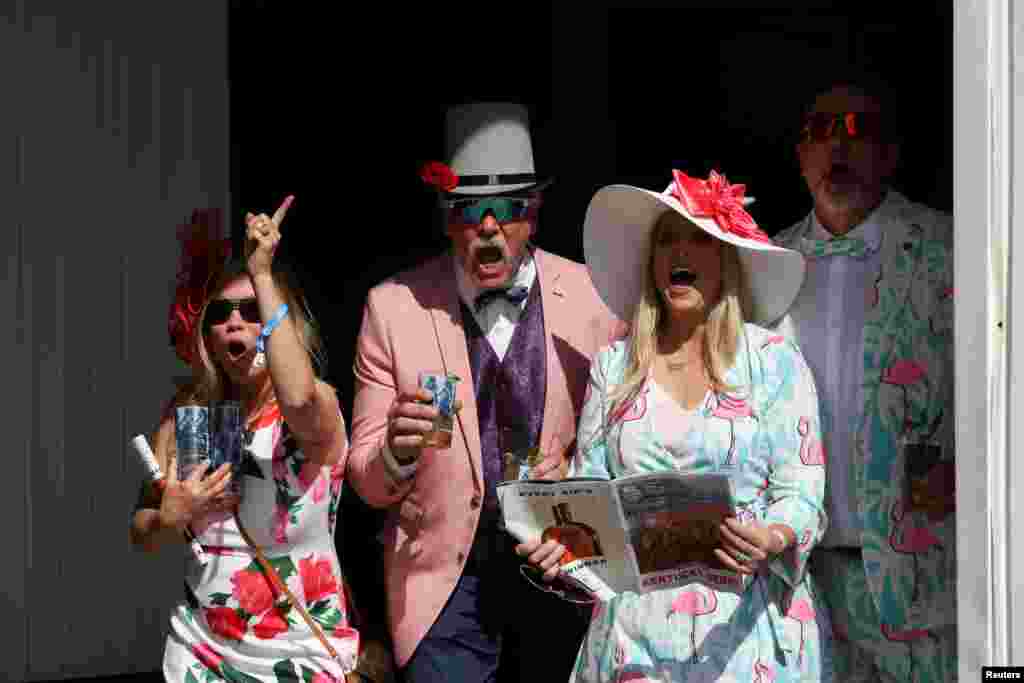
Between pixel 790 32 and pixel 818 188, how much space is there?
1.37m

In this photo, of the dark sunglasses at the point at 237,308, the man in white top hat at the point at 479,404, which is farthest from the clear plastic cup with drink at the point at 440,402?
the dark sunglasses at the point at 237,308

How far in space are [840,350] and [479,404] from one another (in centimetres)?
104

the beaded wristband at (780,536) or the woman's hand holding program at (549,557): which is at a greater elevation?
the beaded wristband at (780,536)

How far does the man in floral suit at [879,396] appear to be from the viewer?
182 inches

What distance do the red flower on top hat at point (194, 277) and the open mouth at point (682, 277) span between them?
4.25 ft

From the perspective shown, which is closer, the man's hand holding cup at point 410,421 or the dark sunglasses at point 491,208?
the man's hand holding cup at point 410,421

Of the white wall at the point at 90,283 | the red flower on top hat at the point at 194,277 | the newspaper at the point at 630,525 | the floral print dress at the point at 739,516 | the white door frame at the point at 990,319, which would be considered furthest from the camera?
the white wall at the point at 90,283

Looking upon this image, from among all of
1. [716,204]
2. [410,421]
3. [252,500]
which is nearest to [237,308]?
[252,500]

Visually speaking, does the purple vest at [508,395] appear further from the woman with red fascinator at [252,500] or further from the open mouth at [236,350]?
the open mouth at [236,350]

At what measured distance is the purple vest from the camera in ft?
16.8

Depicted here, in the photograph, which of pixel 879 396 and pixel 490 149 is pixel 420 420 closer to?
pixel 490 149

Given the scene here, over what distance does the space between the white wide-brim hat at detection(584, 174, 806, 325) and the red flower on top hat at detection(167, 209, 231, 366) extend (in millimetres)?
1052

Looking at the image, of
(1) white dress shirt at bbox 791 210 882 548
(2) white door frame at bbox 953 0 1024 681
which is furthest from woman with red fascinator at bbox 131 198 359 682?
(2) white door frame at bbox 953 0 1024 681

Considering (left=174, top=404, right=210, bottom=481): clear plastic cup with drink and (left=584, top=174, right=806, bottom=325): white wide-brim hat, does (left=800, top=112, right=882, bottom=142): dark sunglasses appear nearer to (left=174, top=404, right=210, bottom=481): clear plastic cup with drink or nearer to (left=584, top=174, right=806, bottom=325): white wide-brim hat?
(left=584, top=174, right=806, bottom=325): white wide-brim hat
